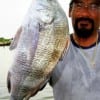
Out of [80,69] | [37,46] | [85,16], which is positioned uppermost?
[85,16]

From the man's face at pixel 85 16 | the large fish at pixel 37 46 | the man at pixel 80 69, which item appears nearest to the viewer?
the large fish at pixel 37 46

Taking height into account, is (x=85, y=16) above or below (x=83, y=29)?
above

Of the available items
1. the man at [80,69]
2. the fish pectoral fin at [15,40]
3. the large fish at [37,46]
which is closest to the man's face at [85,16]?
the man at [80,69]

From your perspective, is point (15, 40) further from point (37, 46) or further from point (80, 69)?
point (80, 69)

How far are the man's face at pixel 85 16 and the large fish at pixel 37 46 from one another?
541 mm

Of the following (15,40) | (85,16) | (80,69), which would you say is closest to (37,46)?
(15,40)

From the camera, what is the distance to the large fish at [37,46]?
10.5ft

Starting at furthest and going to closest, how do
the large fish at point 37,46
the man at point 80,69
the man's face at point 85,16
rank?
the man at point 80,69
the man's face at point 85,16
the large fish at point 37,46

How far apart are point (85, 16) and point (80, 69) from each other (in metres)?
0.55

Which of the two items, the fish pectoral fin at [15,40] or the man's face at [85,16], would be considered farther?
the man's face at [85,16]

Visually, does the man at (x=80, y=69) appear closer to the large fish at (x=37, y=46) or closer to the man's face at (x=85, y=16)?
the man's face at (x=85, y=16)

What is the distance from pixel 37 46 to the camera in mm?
3268

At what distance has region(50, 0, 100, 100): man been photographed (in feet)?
13.0

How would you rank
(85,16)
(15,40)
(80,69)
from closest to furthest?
(15,40), (85,16), (80,69)
